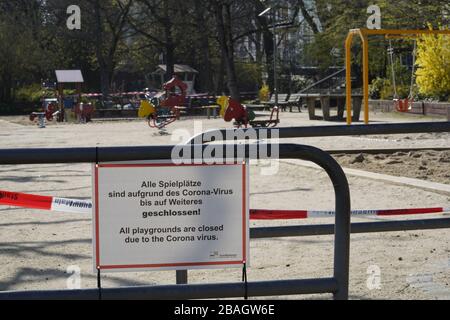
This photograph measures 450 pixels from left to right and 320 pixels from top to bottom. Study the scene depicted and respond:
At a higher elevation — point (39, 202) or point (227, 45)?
point (227, 45)

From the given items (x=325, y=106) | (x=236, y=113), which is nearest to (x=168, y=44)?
(x=325, y=106)

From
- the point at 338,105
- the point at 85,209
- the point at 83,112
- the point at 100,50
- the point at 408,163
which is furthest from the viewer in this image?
the point at 100,50

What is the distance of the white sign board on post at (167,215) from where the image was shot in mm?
3562

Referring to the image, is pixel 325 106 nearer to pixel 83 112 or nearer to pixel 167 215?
pixel 83 112

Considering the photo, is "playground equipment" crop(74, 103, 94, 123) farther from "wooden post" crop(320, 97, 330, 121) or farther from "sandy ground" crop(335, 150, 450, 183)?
"sandy ground" crop(335, 150, 450, 183)

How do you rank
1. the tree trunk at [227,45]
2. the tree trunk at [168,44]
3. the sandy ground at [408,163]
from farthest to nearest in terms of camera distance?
the tree trunk at [168,44], the tree trunk at [227,45], the sandy ground at [408,163]

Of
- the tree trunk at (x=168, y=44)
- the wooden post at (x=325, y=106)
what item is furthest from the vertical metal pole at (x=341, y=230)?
the tree trunk at (x=168, y=44)

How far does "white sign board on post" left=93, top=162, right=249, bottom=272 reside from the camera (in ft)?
11.7

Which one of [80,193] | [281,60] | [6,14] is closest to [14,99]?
[6,14]

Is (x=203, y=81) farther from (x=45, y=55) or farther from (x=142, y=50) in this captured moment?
(x=45, y=55)

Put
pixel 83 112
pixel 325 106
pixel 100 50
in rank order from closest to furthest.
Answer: pixel 325 106
pixel 83 112
pixel 100 50

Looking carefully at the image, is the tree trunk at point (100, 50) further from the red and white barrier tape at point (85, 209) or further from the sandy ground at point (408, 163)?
the red and white barrier tape at point (85, 209)

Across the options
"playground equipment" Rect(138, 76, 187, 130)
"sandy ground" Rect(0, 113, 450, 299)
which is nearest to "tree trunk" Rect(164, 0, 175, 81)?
"playground equipment" Rect(138, 76, 187, 130)

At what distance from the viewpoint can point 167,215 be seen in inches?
141
